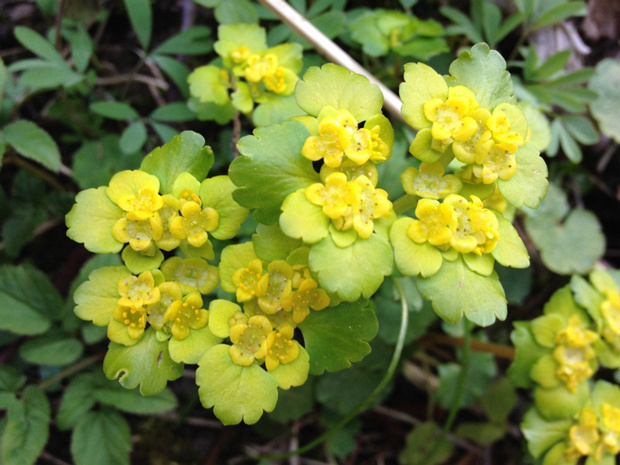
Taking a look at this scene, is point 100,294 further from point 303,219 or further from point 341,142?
point 341,142

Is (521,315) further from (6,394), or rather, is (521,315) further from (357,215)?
(6,394)

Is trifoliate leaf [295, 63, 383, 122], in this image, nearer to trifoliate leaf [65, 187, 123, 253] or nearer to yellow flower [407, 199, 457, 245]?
yellow flower [407, 199, 457, 245]

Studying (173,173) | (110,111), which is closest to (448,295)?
(173,173)

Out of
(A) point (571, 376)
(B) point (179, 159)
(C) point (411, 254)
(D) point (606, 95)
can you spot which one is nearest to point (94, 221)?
(B) point (179, 159)

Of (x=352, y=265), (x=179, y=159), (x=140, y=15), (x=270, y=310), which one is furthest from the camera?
(x=140, y=15)

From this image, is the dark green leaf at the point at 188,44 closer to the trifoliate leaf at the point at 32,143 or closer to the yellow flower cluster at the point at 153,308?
the trifoliate leaf at the point at 32,143

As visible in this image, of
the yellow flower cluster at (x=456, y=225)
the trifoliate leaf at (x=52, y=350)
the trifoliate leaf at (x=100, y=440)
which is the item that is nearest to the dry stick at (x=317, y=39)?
the yellow flower cluster at (x=456, y=225)
